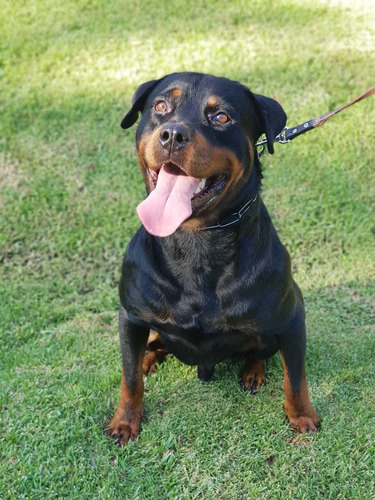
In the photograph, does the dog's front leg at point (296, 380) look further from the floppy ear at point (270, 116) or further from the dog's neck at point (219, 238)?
the floppy ear at point (270, 116)

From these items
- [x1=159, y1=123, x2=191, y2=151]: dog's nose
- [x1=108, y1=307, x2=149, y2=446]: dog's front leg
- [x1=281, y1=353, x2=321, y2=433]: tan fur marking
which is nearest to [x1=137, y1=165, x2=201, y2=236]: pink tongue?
[x1=159, y1=123, x2=191, y2=151]: dog's nose

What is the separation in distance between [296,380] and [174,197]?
117 cm

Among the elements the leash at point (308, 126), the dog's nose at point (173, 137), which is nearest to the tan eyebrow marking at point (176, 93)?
the dog's nose at point (173, 137)

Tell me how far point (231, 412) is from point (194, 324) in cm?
77

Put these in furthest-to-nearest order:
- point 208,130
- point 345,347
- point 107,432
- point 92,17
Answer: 1. point 92,17
2. point 345,347
3. point 107,432
4. point 208,130

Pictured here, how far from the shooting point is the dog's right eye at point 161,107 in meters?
2.86

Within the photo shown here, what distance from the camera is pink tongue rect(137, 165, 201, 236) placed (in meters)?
2.65

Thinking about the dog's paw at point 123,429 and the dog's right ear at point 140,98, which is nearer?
the dog's right ear at point 140,98

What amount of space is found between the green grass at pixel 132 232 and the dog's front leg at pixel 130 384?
0.07m

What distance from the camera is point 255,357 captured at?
346cm

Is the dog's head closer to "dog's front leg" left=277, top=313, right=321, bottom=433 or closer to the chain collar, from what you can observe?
the chain collar

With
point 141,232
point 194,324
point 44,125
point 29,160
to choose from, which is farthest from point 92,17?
point 194,324

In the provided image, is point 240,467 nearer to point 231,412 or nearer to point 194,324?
point 231,412

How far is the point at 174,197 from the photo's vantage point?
269 cm
